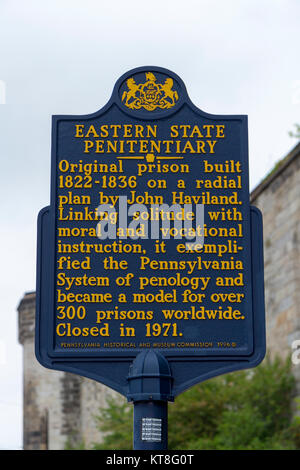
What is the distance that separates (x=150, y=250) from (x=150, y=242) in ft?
0.23

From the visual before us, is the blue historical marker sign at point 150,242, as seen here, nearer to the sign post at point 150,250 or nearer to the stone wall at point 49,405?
the sign post at point 150,250

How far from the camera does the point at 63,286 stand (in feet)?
28.6

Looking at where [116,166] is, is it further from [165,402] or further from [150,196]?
[165,402]

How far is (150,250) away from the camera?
8758 mm

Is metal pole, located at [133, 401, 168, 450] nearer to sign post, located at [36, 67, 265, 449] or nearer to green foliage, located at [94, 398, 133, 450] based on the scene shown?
sign post, located at [36, 67, 265, 449]

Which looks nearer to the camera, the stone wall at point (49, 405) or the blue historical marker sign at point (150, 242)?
the blue historical marker sign at point (150, 242)

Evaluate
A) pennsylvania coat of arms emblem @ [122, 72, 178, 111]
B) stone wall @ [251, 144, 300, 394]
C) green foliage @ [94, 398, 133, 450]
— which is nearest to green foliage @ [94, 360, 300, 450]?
green foliage @ [94, 398, 133, 450]

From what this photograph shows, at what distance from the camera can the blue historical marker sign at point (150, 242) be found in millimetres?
8555

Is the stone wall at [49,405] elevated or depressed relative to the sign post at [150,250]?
elevated

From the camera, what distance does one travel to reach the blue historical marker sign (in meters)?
8.55

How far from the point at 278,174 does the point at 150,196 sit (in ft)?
49.2

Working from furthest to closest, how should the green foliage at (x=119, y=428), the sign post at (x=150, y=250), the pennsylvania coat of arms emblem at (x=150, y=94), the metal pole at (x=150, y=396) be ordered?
the green foliage at (x=119, y=428) → the pennsylvania coat of arms emblem at (x=150, y=94) → the sign post at (x=150, y=250) → the metal pole at (x=150, y=396)

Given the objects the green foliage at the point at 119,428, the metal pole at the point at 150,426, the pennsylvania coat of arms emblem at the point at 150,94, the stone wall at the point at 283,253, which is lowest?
the metal pole at the point at 150,426

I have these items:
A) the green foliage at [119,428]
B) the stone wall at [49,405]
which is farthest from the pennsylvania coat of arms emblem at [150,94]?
the stone wall at [49,405]
